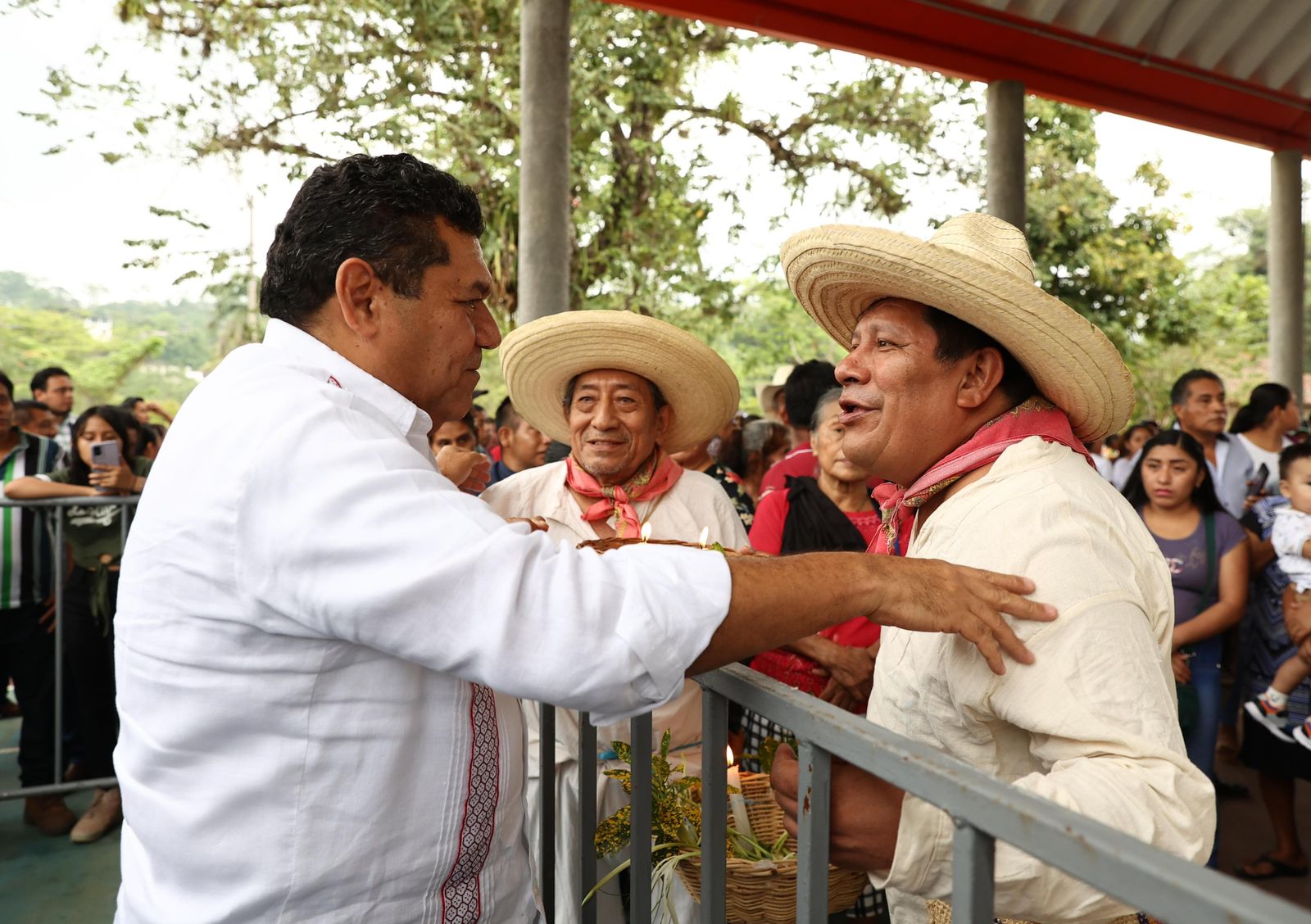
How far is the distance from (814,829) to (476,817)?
1.96 ft

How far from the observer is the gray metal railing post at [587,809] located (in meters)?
1.78

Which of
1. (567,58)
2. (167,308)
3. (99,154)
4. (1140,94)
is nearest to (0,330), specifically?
(167,308)

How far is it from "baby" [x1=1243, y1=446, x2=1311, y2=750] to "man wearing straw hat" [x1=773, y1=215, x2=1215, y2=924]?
9.94 ft

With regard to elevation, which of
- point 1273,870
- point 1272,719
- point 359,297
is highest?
point 359,297

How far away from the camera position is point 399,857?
56.3 inches

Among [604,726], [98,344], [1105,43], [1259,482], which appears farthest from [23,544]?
[98,344]

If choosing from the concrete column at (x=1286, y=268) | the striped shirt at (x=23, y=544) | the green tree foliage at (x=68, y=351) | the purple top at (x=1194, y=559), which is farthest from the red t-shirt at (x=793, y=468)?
the green tree foliage at (x=68, y=351)

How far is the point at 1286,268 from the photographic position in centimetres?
1034

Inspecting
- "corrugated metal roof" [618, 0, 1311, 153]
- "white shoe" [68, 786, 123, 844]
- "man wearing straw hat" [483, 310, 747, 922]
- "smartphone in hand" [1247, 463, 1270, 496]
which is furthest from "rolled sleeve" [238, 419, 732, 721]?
"smartphone in hand" [1247, 463, 1270, 496]

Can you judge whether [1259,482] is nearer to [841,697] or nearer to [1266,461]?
[1266,461]

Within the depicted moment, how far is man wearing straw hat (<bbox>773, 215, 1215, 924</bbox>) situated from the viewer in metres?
1.22

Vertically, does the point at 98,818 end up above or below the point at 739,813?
below

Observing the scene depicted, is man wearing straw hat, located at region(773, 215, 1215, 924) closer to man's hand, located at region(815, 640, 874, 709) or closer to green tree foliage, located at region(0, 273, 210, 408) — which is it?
man's hand, located at region(815, 640, 874, 709)

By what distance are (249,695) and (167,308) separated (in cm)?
1890
